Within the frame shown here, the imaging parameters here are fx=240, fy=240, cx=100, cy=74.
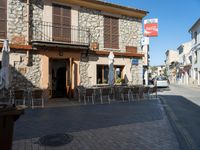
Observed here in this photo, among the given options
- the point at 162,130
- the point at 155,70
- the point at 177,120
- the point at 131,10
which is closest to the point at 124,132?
the point at 162,130

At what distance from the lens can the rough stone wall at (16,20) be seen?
1263 centimetres

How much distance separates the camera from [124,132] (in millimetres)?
6680

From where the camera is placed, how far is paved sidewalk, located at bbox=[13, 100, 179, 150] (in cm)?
549

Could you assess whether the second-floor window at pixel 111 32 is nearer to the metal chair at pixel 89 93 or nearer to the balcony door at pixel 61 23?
the balcony door at pixel 61 23

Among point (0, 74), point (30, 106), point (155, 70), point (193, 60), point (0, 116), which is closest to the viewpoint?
point (0, 116)

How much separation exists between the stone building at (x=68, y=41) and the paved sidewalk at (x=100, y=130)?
4.56 metres

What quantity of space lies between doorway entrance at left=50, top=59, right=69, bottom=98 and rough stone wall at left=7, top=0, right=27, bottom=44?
3.05 m

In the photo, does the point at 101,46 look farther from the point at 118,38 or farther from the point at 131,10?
the point at 131,10

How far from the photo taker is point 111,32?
16.4m

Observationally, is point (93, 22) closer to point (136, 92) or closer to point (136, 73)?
point (136, 73)

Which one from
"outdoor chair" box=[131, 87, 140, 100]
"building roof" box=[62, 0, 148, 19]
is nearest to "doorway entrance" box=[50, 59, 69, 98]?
"building roof" box=[62, 0, 148, 19]

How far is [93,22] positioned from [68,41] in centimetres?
226

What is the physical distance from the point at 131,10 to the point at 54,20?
5891mm

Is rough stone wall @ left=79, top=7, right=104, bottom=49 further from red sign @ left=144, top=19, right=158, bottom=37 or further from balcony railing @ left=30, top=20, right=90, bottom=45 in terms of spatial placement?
red sign @ left=144, top=19, right=158, bottom=37
